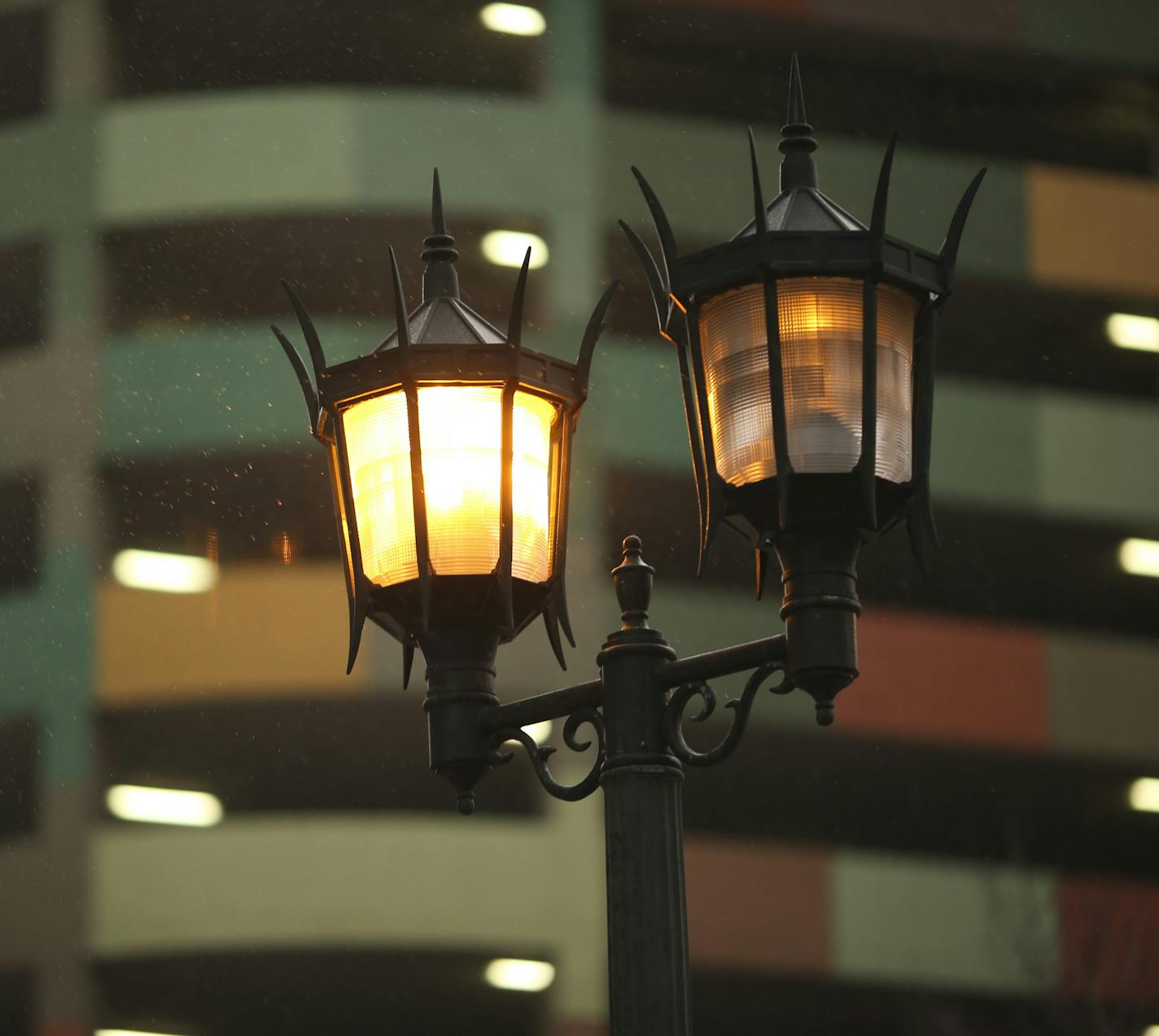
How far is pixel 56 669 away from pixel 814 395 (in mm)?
14575

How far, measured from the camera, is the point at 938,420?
19.6 meters

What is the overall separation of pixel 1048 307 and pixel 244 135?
7.60 metres

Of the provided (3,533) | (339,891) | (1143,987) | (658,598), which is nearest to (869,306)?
(339,891)

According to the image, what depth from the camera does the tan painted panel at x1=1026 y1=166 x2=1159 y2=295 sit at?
20797 millimetres

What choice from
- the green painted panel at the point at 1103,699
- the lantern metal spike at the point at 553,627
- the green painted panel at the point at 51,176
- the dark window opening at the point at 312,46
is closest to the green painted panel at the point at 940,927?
the green painted panel at the point at 1103,699

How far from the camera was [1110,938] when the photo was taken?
60.7 ft

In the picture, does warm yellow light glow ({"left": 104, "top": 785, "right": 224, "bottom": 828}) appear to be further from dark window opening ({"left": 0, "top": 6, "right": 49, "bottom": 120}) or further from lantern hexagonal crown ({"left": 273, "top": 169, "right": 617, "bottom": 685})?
lantern hexagonal crown ({"left": 273, "top": 169, "right": 617, "bottom": 685})

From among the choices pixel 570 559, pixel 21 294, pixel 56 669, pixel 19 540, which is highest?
pixel 21 294

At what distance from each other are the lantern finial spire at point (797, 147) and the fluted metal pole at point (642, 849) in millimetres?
890

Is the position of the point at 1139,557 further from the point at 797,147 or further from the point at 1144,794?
the point at 797,147

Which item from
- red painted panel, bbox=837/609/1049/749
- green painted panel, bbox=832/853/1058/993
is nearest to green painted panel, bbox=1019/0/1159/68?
red painted panel, bbox=837/609/1049/749

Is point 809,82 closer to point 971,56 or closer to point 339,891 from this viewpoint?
point 971,56

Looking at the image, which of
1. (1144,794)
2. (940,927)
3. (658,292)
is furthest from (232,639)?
(658,292)

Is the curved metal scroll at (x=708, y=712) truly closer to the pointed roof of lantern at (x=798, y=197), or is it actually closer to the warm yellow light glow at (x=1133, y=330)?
the pointed roof of lantern at (x=798, y=197)
